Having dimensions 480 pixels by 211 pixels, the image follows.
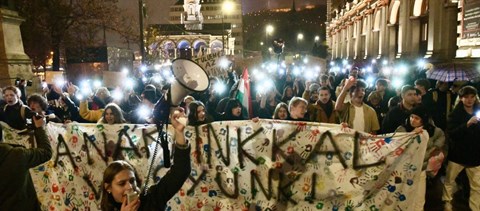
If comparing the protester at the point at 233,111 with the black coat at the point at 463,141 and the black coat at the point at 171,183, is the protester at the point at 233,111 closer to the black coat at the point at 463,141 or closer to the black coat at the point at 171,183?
the black coat at the point at 463,141

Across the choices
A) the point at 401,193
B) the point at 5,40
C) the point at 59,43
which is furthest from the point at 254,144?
the point at 59,43

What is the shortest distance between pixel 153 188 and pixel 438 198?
4988 millimetres

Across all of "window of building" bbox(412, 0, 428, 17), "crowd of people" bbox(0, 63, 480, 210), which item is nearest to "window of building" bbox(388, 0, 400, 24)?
"window of building" bbox(412, 0, 428, 17)

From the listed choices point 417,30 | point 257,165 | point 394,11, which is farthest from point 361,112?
point 394,11

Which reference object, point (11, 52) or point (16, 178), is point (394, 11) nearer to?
point (11, 52)

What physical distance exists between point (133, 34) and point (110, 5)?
2170mm

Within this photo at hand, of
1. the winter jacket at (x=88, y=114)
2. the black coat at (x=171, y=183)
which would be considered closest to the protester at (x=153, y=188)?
the black coat at (x=171, y=183)

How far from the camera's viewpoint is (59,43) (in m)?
24.5

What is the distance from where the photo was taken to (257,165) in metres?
4.85

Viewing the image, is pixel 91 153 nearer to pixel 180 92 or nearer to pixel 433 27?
pixel 180 92

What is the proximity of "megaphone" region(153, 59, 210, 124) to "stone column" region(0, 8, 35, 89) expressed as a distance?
9836mm

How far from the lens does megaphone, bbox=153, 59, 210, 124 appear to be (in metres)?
2.77

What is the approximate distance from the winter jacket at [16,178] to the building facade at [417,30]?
41.3 ft

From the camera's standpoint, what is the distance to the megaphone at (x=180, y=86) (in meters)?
2.77
